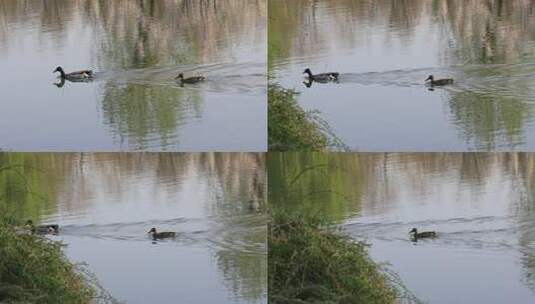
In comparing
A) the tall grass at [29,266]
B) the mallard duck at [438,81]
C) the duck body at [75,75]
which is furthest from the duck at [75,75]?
the mallard duck at [438,81]

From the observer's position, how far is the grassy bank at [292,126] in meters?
4.96

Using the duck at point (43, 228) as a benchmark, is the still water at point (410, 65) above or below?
above

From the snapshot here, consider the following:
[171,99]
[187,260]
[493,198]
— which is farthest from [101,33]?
[493,198]

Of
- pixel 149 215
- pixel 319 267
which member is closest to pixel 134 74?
pixel 149 215

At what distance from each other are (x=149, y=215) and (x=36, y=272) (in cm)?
61

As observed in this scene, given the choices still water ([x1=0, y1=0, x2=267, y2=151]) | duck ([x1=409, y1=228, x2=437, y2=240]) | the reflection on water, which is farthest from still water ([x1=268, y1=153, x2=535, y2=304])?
still water ([x1=0, y1=0, x2=267, y2=151])

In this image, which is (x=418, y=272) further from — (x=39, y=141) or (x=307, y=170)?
(x=39, y=141)

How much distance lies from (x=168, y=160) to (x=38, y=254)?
Result: 772 millimetres

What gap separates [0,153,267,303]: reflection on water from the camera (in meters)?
5.00

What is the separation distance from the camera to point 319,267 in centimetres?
493

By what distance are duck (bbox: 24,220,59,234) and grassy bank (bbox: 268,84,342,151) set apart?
3.70ft

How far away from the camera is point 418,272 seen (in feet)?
16.2

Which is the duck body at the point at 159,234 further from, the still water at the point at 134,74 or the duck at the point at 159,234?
the still water at the point at 134,74

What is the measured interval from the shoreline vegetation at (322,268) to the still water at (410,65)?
0.46 metres
